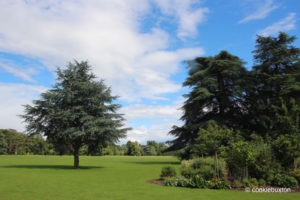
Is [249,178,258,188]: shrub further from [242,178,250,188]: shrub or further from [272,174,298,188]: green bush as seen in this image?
[272,174,298,188]: green bush

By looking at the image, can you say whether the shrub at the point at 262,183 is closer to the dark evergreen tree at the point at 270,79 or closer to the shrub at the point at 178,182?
the shrub at the point at 178,182

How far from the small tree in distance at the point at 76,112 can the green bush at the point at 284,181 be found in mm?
16575

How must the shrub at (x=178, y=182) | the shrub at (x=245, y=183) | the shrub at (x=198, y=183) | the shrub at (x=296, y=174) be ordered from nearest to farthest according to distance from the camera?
the shrub at (x=245, y=183) < the shrub at (x=198, y=183) < the shrub at (x=178, y=182) < the shrub at (x=296, y=174)

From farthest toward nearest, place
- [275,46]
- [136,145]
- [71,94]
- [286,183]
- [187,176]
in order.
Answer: [136,145]
[275,46]
[71,94]
[187,176]
[286,183]

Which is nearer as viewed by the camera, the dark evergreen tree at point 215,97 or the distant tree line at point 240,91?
the distant tree line at point 240,91

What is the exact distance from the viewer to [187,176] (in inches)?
653

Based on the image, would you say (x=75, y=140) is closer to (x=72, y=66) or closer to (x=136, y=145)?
(x=72, y=66)

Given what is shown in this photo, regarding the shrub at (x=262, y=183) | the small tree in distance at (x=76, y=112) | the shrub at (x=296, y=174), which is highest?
the small tree in distance at (x=76, y=112)

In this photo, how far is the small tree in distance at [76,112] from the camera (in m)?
28.4

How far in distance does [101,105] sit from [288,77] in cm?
2043

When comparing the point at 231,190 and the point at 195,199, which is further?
the point at 231,190

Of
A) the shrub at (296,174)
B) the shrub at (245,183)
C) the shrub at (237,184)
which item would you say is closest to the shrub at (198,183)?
the shrub at (237,184)

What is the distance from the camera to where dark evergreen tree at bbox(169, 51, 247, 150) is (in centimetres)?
3625

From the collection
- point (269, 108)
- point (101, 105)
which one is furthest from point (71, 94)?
point (269, 108)
